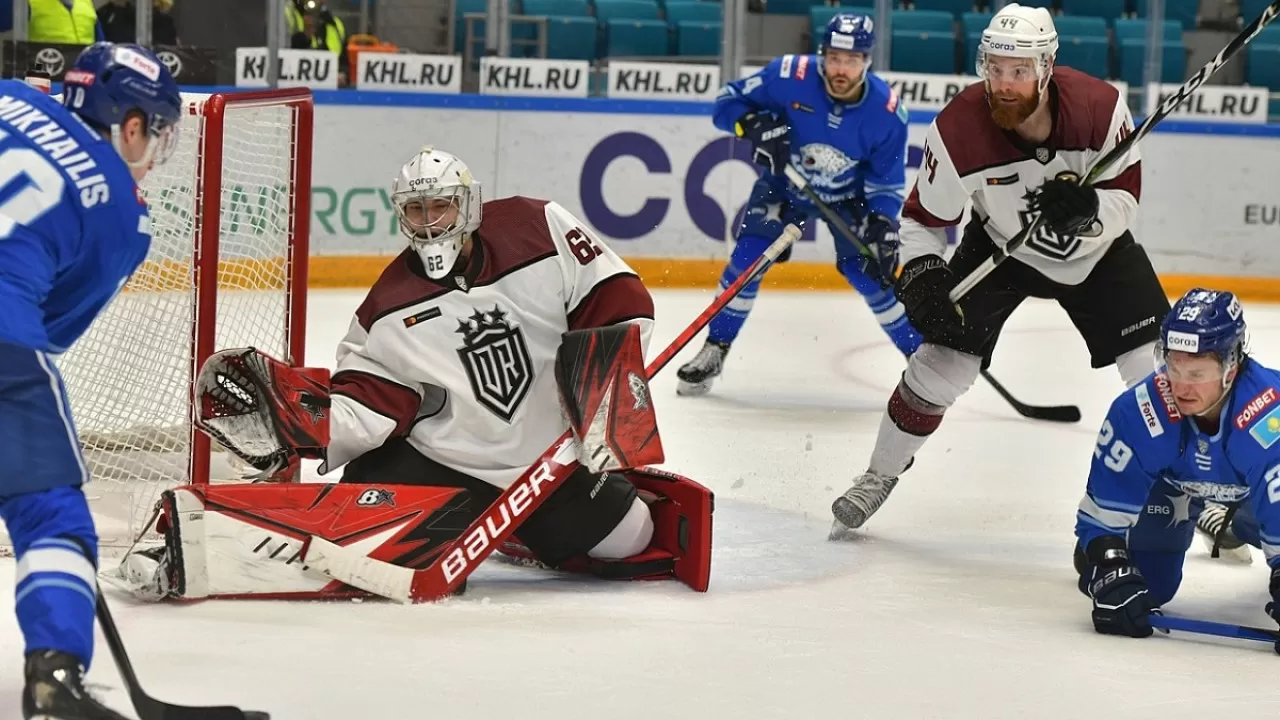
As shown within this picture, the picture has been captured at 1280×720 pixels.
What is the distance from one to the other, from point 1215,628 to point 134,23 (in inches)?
210

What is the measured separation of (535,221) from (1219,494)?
131cm

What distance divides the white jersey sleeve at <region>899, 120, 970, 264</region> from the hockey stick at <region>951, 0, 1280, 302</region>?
9 cm

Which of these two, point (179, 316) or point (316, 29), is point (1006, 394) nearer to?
point (179, 316)

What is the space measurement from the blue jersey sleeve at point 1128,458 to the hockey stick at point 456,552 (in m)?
0.91

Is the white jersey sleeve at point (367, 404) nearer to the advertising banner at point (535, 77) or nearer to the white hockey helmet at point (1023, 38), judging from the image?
the white hockey helmet at point (1023, 38)

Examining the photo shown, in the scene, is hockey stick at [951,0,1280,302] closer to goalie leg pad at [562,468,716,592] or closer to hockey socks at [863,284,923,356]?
goalie leg pad at [562,468,716,592]

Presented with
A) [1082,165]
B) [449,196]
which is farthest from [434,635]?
[1082,165]

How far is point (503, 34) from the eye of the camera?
25.3 feet

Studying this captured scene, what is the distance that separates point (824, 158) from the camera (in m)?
5.62

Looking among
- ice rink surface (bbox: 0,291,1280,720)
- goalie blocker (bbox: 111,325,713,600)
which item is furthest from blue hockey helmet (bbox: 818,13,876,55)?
goalie blocker (bbox: 111,325,713,600)

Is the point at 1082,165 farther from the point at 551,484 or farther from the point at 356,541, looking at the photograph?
the point at 356,541

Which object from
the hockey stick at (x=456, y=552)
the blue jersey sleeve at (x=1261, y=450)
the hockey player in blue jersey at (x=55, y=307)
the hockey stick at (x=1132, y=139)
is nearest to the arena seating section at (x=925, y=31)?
the hockey stick at (x=1132, y=139)

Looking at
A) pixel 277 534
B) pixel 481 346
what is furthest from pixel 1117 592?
pixel 277 534

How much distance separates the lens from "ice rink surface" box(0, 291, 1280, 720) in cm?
256
